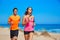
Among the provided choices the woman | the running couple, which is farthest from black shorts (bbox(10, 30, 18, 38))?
the woman

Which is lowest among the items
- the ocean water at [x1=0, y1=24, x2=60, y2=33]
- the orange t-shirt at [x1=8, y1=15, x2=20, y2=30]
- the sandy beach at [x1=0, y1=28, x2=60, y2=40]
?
the sandy beach at [x1=0, y1=28, x2=60, y2=40]

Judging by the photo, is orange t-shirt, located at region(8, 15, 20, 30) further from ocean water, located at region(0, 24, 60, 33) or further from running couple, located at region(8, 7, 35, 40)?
ocean water, located at region(0, 24, 60, 33)

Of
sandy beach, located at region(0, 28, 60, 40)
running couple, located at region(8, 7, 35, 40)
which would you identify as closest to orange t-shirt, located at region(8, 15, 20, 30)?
running couple, located at region(8, 7, 35, 40)

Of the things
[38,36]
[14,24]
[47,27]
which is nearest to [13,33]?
[14,24]

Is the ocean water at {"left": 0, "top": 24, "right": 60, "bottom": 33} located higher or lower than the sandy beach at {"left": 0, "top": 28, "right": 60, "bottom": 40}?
higher

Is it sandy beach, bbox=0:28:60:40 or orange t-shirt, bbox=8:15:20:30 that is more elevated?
orange t-shirt, bbox=8:15:20:30

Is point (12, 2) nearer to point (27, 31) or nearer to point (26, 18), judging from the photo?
point (26, 18)

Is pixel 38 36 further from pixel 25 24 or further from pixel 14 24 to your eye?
pixel 14 24

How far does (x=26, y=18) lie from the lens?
8.41ft

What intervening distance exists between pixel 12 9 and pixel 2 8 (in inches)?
6.4

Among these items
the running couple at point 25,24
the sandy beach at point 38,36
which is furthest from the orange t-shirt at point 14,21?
the sandy beach at point 38,36

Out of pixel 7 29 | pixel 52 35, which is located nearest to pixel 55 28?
pixel 52 35

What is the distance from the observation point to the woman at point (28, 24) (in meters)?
2.56

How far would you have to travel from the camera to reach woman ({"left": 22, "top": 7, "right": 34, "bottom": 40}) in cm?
256
